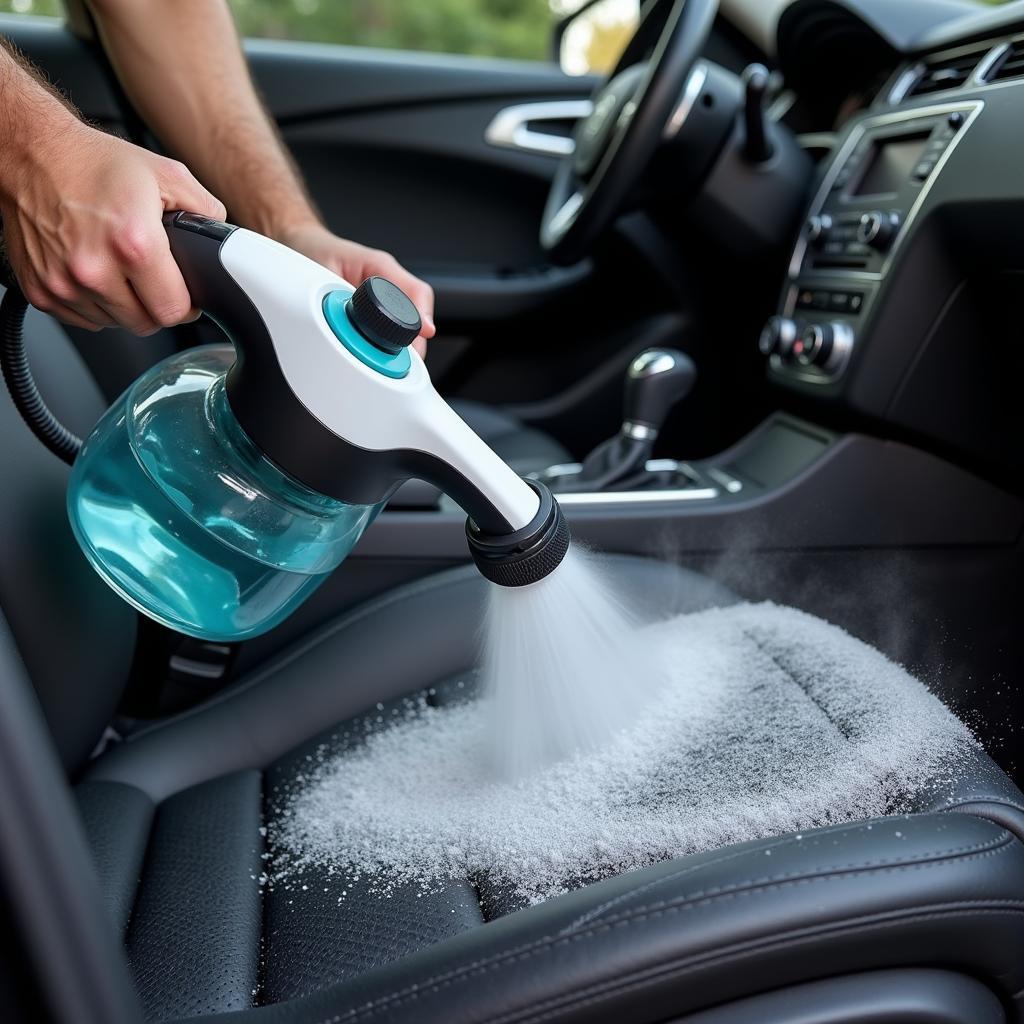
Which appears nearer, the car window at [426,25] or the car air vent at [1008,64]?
the car air vent at [1008,64]

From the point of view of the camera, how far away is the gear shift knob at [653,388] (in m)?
1.42

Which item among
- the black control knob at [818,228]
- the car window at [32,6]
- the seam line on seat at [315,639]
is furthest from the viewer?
the car window at [32,6]

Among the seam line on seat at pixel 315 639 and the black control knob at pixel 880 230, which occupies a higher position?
the black control knob at pixel 880 230

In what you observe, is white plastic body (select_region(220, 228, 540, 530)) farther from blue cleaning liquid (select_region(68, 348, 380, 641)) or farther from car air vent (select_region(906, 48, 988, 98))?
car air vent (select_region(906, 48, 988, 98))

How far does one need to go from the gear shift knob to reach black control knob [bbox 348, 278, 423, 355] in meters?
0.80

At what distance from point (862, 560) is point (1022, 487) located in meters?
0.22

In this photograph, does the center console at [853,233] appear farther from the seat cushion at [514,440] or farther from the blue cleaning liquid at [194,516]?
the blue cleaning liquid at [194,516]

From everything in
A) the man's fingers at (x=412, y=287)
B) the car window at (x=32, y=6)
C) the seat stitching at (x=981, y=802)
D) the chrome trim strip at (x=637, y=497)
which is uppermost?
the man's fingers at (x=412, y=287)

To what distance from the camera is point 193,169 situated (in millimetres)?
1223

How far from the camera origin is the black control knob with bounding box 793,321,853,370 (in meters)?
1.37

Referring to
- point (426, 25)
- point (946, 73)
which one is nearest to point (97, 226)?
point (946, 73)

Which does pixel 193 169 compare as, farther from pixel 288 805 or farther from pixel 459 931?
pixel 459 931

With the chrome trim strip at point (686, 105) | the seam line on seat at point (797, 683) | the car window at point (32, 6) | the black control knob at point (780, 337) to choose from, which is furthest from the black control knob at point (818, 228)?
the car window at point (32, 6)

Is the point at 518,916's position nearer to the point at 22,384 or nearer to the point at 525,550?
the point at 525,550
